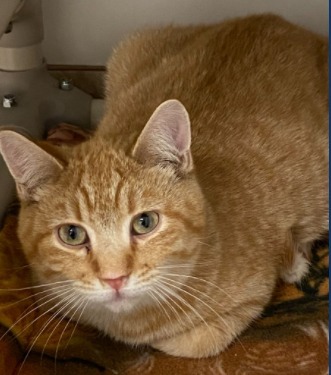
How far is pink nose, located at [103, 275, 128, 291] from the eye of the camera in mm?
1375

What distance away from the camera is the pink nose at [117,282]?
1.38m

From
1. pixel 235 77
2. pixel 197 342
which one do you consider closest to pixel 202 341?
pixel 197 342

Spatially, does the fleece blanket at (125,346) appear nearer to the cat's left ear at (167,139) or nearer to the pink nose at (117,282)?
the pink nose at (117,282)

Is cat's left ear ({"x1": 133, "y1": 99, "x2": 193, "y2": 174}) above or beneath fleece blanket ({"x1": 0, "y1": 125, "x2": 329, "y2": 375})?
above

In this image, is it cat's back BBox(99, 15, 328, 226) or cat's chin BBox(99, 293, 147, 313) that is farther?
cat's back BBox(99, 15, 328, 226)

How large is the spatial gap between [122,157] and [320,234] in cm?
65

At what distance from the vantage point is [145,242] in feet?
4.65

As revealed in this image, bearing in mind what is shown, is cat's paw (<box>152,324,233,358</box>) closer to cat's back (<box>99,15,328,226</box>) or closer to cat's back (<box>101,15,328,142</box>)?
cat's back (<box>99,15,328,226</box>)

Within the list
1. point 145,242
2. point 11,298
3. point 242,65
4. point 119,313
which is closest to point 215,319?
point 119,313

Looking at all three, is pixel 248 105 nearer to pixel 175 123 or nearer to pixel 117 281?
pixel 175 123

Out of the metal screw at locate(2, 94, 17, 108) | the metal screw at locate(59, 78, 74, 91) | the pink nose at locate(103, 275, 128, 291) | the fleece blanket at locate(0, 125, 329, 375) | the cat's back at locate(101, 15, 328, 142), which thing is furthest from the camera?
the metal screw at locate(59, 78, 74, 91)

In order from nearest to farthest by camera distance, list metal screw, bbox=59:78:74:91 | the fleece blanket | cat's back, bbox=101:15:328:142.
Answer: the fleece blanket
cat's back, bbox=101:15:328:142
metal screw, bbox=59:78:74:91

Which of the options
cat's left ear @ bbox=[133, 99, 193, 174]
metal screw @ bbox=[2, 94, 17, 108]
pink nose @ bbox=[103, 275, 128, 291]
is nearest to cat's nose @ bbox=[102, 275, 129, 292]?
pink nose @ bbox=[103, 275, 128, 291]

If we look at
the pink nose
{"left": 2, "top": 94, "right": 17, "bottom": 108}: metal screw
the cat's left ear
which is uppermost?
the cat's left ear
